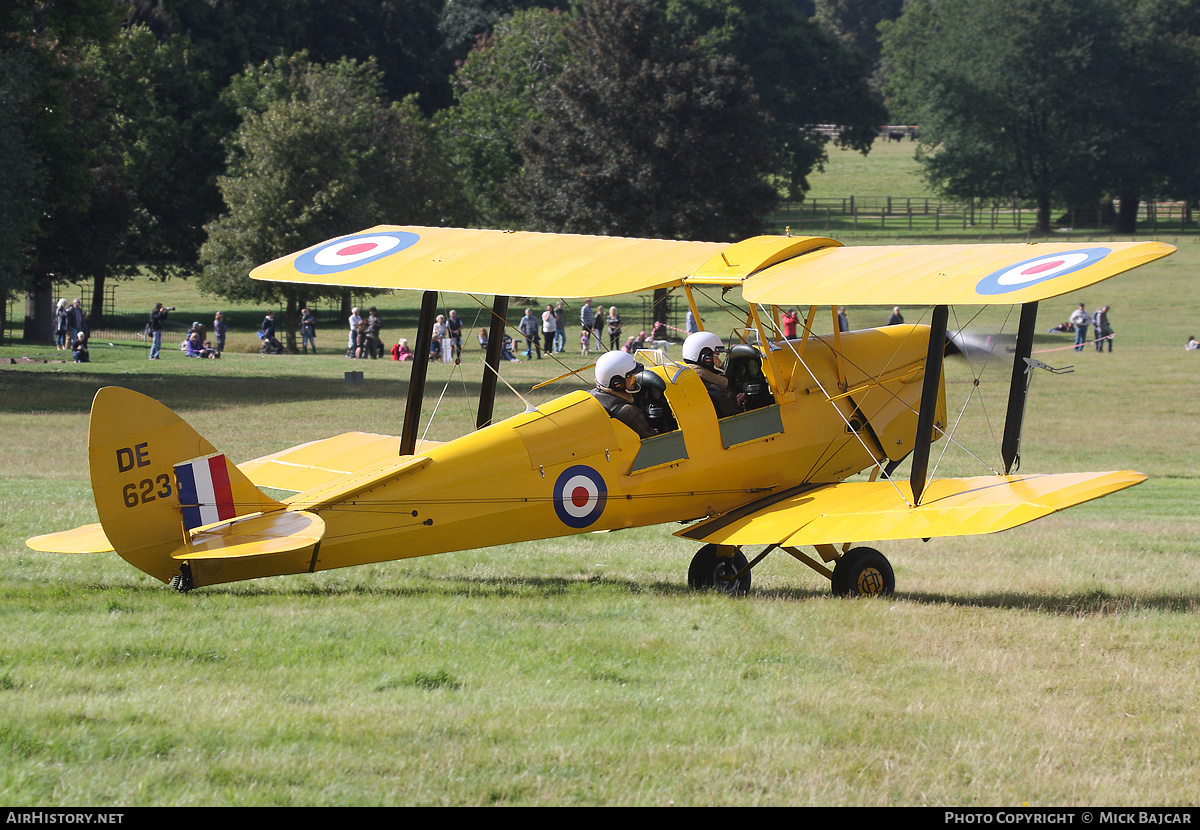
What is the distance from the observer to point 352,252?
34.8 ft

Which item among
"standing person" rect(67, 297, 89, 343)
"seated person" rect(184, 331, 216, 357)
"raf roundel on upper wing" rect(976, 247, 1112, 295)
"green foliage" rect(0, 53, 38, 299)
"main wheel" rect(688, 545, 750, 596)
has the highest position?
"green foliage" rect(0, 53, 38, 299)

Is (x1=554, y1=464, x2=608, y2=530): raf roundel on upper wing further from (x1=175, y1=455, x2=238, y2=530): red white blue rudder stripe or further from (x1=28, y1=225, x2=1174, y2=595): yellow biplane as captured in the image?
(x1=175, y1=455, x2=238, y2=530): red white blue rudder stripe

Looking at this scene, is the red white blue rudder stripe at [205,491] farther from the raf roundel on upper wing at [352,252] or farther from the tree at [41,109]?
the tree at [41,109]

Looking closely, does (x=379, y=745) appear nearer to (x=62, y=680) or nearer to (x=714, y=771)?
(x=714, y=771)

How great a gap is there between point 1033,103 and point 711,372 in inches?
2680

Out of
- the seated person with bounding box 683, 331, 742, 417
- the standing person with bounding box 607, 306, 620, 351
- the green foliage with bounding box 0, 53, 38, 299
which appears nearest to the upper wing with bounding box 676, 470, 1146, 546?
the seated person with bounding box 683, 331, 742, 417

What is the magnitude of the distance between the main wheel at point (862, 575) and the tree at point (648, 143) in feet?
111

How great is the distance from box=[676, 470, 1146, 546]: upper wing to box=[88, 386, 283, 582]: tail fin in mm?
3307

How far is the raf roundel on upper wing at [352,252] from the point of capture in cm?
1024

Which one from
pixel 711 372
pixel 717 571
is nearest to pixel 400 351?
pixel 711 372

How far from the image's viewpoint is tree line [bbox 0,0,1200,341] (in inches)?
1437

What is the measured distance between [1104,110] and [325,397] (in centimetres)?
5733

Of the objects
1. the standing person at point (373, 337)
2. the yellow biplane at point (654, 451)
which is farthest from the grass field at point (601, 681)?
the standing person at point (373, 337)

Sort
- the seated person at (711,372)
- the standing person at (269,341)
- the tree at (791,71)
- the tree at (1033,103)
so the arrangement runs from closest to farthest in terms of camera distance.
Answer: the seated person at (711,372)
the standing person at (269,341)
the tree at (1033,103)
the tree at (791,71)
